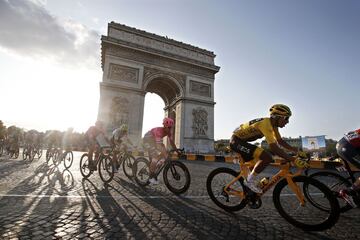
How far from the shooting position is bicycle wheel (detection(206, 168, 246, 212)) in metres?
3.22

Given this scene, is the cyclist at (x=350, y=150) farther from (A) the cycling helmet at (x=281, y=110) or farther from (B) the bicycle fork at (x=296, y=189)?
(A) the cycling helmet at (x=281, y=110)

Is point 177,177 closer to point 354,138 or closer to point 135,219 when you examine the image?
point 135,219

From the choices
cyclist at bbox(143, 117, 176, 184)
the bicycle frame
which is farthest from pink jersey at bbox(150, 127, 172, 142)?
the bicycle frame

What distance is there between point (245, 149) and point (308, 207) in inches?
50.0

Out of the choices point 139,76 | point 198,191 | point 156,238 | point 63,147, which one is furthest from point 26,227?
point 139,76

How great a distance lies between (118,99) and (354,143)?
827 inches

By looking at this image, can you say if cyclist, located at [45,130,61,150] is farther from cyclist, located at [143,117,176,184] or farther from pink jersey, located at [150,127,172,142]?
Result: pink jersey, located at [150,127,172,142]

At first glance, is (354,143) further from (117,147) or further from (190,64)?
(190,64)

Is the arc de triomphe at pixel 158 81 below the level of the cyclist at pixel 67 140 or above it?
above

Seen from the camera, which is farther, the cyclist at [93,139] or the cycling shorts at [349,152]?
the cyclist at [93,139]

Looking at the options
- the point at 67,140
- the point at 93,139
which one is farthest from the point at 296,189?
the point at 67,140

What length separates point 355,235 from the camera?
2371mm

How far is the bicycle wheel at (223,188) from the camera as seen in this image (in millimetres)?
3219

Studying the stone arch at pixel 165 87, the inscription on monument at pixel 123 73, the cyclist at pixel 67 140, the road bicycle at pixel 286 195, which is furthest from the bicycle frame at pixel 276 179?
the stone arch at pixel 165 87
